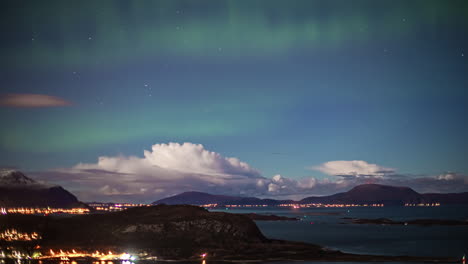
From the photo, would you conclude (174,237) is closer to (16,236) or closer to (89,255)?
(89,255)

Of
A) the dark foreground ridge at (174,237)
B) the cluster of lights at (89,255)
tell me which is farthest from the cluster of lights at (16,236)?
the cluster of lights at (89,255)

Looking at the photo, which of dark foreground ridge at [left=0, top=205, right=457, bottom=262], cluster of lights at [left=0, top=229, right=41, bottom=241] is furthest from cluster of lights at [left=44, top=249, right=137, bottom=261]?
cluster of lights at [left=0, top=229, right=41, bottom=241]

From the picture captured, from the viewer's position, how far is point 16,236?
16575 centimetres

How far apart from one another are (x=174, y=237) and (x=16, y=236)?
52.3 meters

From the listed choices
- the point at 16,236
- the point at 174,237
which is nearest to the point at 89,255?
the point at 174,237

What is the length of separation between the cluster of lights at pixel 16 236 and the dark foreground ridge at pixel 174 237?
1.87 m

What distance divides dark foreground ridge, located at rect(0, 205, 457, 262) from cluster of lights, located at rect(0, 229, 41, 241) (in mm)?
1865

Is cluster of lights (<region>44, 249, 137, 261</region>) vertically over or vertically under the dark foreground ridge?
under

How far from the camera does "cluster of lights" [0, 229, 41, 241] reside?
535 ft

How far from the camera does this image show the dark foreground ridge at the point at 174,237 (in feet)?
Result: 435

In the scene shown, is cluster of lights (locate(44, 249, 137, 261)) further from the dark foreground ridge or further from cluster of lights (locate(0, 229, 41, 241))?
cluster of lights (locate(0, 229, 41, 241))

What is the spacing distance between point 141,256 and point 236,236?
33724 mm

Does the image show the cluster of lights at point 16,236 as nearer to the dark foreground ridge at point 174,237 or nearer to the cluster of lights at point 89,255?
the dark foreground ridge at point 174,237

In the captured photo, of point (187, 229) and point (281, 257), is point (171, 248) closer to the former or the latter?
point (187, 229)
